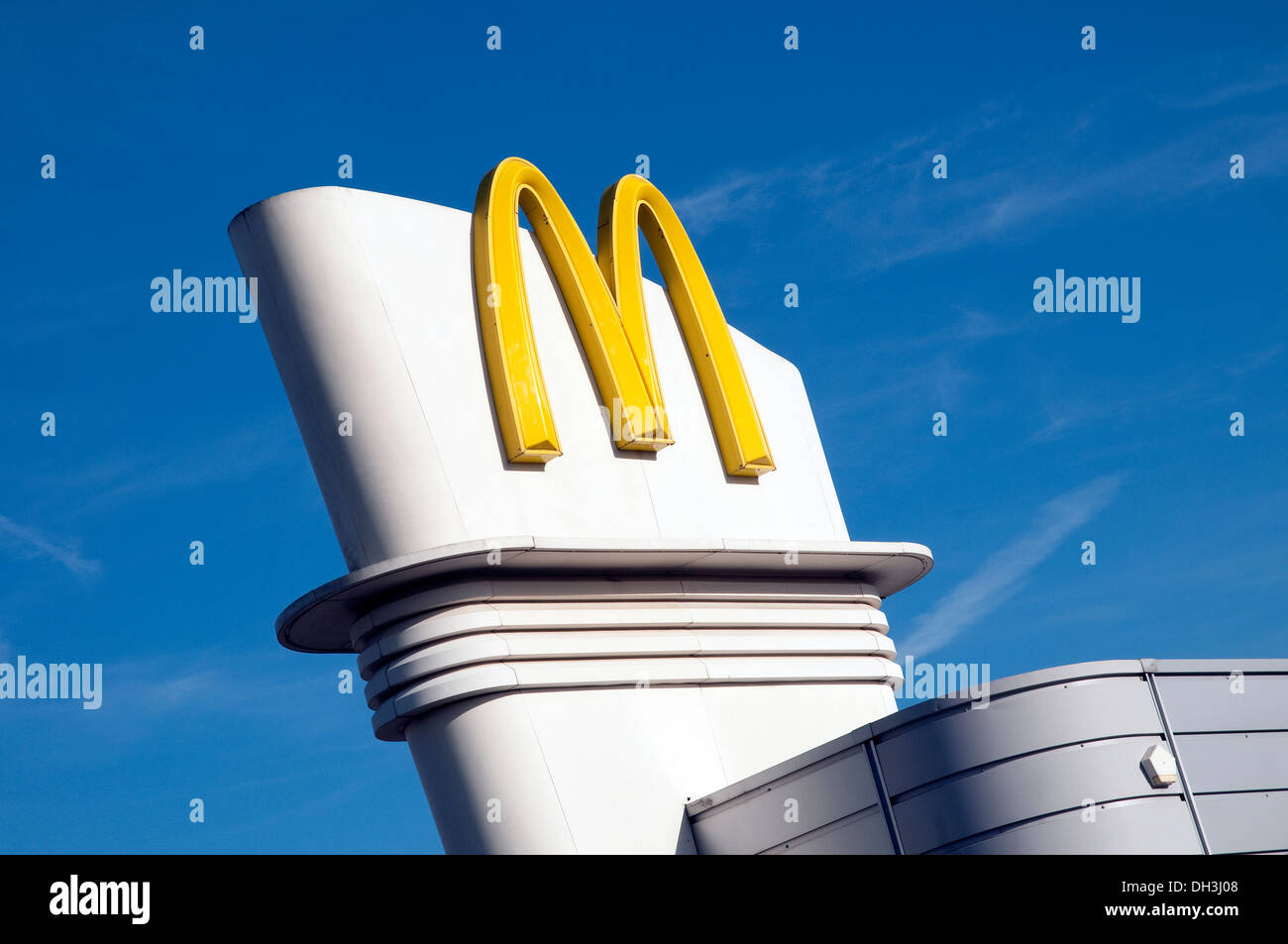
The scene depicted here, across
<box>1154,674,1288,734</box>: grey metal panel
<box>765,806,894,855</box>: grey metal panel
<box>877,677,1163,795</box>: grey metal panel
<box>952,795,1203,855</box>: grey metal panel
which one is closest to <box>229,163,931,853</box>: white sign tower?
<box>765,806,894,855</box>: grey metal panel

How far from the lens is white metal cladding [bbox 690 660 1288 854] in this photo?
1156 cm

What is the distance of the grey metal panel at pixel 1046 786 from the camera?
455 inches

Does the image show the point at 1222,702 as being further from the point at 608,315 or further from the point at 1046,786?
the point at 608,315

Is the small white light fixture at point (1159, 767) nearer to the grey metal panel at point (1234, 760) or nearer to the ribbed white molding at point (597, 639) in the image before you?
the grey metal panel at point (1234, 760)

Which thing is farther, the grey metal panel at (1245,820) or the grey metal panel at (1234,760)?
the grey metal panel at (1234,760)

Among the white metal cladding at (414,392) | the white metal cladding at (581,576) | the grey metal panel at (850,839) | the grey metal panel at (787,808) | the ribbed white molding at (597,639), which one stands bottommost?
the grey metal panel at (850,839)

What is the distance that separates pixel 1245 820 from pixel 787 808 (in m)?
3.69

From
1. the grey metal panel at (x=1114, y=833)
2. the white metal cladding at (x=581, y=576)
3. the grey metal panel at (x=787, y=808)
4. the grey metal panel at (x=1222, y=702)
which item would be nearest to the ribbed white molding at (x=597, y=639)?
the white metal cladding at (x=581, y=576)

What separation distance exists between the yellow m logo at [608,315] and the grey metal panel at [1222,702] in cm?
494

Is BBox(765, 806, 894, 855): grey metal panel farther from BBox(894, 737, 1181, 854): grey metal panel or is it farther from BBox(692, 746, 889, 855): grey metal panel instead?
BBox(894, 737, 1181, 854): grey metal panel

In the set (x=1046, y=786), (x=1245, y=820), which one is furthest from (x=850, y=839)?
(x=1245, y=820)

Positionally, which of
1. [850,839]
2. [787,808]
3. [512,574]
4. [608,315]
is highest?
[608,315]

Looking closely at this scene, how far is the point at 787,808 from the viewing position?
12.9 metres
